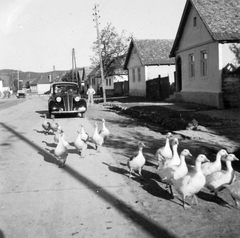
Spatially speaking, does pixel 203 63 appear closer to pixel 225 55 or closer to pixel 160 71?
pixel 225 55

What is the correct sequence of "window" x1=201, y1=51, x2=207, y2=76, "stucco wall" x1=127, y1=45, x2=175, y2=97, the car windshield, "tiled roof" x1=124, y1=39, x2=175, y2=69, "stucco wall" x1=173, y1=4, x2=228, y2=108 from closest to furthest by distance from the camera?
1. "stucco wall" x1=173, y1=4, x2=228, y2=108
2. the car windshield
3. "window" x1=201, y1=51, x2=207, y2=76
4. "stucco wall" x1=127, y1=45, x2=175, y2=97
5. "tiled roof" x1=124, y1=39, x2=175, y2=69

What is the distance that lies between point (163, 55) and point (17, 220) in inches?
1265

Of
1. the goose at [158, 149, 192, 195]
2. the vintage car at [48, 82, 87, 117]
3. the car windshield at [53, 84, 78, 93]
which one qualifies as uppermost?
the car windshield at [53, 84, 78, 93]

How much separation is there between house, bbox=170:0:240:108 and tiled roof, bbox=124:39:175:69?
9775 millimetres

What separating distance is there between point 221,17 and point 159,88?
11.6 metres

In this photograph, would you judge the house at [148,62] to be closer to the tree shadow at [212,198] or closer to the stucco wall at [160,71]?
the stucco wall at [160,71]

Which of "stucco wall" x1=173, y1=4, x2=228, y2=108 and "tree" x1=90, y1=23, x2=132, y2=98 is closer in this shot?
"stucco wall" x1=173, y1=4, x2=228, y2=108

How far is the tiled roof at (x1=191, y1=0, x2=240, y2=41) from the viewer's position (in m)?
18.4

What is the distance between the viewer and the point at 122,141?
1053cm

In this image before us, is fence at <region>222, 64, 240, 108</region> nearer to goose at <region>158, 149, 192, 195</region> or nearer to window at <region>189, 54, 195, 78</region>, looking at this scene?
window at <region>189, 54, 195, 78</region>

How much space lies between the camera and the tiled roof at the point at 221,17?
723 inches

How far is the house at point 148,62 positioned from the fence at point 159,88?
2046 mm

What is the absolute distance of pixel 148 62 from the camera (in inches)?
1339

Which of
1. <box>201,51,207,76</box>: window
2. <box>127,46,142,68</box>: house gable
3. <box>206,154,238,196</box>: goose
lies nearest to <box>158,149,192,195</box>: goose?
<box>206,154,238,196</box>: goose
